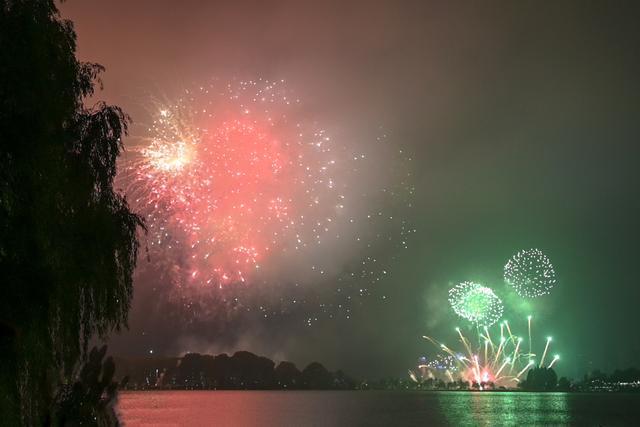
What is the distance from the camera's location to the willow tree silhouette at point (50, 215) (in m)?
13.5

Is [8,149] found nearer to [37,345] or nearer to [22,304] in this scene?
[22,304]

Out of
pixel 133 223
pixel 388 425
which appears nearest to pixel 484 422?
pixel 388 425

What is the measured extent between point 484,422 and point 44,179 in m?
94.9

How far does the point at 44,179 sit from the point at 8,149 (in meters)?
0.96

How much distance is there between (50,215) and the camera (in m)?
14.6

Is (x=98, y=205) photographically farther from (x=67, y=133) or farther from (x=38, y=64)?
(x=38, y=64)

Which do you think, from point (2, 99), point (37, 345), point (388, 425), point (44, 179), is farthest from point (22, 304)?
point (388, 425)

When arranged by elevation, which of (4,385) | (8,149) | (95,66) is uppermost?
(95,66)

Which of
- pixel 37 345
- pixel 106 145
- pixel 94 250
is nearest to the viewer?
pixel 37 345

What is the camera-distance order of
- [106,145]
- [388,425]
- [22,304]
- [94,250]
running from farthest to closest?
[388,425]
[106,145]
[94,250]
[22,304]

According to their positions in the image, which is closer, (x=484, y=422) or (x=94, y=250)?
(x=94, y=250)

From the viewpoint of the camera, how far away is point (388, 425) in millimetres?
93688

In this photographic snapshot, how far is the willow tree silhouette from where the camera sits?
44.4 ft

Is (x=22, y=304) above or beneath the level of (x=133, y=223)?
beneath
